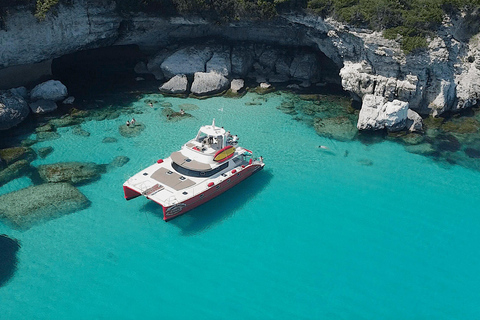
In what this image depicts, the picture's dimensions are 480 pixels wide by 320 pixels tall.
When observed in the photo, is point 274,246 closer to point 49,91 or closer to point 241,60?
point 241,60

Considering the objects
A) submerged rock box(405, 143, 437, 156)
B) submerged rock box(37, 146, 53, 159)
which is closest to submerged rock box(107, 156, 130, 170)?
submerged rock box(37, 146, 53, 159)

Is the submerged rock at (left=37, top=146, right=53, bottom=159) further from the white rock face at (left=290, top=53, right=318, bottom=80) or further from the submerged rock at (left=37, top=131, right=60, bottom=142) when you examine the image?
the white rock face at (left=290, top=53, right=318, bottom=80)

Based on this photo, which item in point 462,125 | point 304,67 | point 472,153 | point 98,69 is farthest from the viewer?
point 98,69

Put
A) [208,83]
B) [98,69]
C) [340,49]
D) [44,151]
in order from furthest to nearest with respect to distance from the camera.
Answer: [98,69] → [208,83] → [340,49] → [44,151]

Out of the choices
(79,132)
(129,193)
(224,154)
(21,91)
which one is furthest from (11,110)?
(224,154)

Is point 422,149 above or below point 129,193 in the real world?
above

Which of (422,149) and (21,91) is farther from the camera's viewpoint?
(21,91)

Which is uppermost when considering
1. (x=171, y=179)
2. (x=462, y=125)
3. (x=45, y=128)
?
(x=462, y=125)
